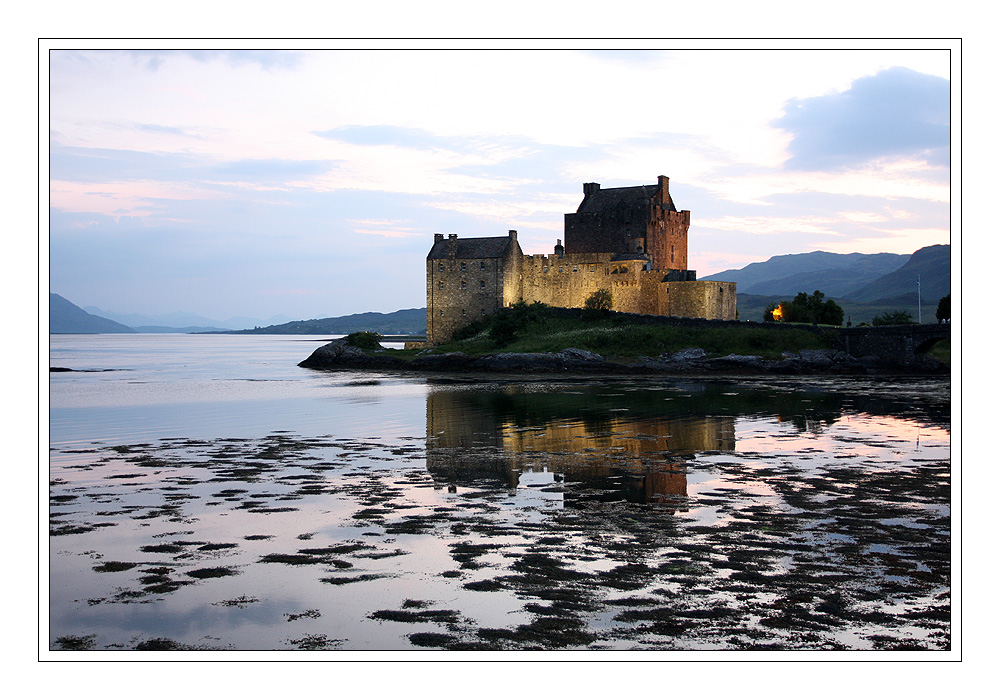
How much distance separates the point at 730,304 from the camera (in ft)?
236

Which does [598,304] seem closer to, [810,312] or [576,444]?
[810,312]

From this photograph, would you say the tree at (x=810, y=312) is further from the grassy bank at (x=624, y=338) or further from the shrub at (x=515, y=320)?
the shrub at (x=515, y=320)

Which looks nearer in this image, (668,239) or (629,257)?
(629,257)

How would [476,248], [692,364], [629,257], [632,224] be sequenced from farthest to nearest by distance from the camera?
[632,224]
[476,248]
[629,257]
[692,364]

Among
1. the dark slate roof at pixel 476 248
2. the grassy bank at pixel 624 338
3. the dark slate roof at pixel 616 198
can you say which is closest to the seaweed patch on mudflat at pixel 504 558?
the grassy bank at pixel 624 338

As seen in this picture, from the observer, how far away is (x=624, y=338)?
61844mm

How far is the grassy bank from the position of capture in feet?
194

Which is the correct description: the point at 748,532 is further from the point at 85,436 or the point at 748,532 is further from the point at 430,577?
the point at 85,436

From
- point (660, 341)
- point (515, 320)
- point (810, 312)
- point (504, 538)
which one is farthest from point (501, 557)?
point (810, 312)

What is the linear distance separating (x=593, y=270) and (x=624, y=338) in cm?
1458

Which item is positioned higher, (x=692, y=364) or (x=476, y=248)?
(x=476, y=248)

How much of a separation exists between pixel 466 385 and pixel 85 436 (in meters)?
24.5

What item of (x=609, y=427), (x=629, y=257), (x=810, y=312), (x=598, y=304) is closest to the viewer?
(x=609, y=427)
